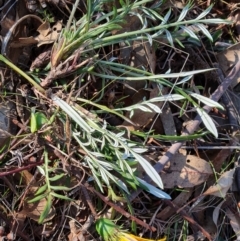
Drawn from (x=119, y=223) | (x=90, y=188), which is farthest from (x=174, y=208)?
(x=90, y=188)

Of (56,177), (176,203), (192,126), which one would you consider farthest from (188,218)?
(56,177)

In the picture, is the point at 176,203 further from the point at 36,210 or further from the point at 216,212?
the point at 36,210

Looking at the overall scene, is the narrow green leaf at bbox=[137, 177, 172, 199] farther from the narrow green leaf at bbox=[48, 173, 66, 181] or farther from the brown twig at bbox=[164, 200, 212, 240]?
the narrow green leaf at bbox=[48, 173, 66, 181]

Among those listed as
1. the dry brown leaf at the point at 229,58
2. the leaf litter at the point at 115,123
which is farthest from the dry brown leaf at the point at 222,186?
the dry brown leaf at the point at 229,58

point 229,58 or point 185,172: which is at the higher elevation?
point 229,58

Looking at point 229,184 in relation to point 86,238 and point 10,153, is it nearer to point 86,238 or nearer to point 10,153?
point 86,238

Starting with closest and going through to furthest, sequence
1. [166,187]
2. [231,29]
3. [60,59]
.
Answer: [60,59], [166,187], [231,29]
